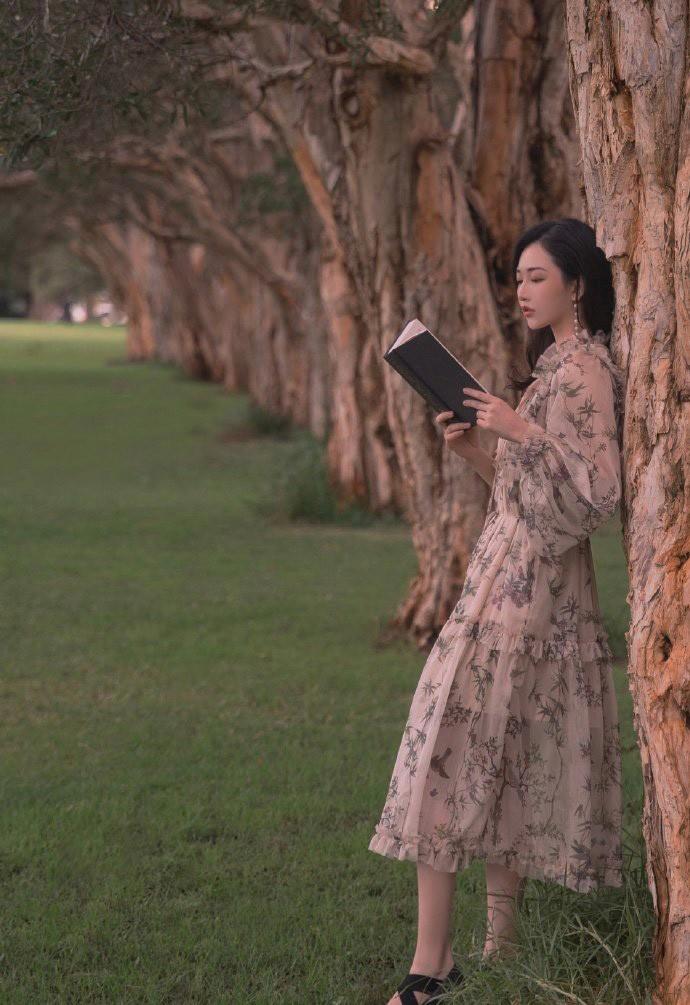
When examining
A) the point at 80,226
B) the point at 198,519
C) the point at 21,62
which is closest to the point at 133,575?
the point at 198,519

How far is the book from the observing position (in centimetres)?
385

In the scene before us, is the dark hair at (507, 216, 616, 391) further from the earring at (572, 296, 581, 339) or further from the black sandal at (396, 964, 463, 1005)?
the black sandal at (396, 964, 463, 1005)

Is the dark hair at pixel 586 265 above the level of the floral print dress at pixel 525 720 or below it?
above

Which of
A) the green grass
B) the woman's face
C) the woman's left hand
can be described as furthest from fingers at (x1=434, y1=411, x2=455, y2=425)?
the green grass

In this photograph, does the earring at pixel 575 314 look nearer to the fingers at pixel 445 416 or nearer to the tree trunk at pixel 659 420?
the tree trunk at pixel 659 420

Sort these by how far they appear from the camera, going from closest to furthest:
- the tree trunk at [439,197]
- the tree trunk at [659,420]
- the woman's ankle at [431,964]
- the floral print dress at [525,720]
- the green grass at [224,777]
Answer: the tree trunk at [659,420], the floral print dress at [525,720], the woman's ankle at [431,964], the green grass at [224,777], the tree trunk at [439,197]

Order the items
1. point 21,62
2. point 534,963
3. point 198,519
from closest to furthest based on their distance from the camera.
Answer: point 534,963, point 21,62, point 198,519

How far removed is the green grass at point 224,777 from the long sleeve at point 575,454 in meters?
1.03

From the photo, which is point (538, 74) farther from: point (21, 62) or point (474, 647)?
point (474, 647)

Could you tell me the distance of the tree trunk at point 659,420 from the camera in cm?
348

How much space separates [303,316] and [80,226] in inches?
958

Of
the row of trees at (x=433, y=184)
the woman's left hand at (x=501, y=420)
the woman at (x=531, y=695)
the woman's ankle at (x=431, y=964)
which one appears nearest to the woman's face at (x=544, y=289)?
the woman at (x=531, y=695)

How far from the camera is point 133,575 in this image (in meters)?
11.6

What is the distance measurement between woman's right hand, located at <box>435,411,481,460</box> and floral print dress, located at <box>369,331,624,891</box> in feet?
0.40
